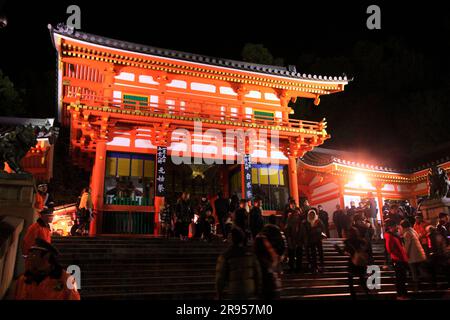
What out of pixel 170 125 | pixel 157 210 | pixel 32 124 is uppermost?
pixel 32 124

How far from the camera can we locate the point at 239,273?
443 cm

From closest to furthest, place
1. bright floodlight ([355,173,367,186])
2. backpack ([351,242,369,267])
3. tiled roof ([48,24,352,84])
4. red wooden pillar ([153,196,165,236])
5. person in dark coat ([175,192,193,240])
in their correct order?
backpack ([351,242,369,267]), person in dark coat ([175,192,193,240]), tiled roof ([48,24,352,84]), red wooden pillar ([153,196,165,236]), bright floodlight ([355,173,367,186])

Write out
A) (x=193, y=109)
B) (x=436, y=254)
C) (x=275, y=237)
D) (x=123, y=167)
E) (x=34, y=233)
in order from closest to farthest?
(x=275, y=237) < (x=34, y=233) < (x=436, y=254) < (x=123, y=167) < (x=193, y=109)

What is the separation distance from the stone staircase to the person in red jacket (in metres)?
0.30

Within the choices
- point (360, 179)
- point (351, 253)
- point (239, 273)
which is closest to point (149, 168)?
point (351, 253)

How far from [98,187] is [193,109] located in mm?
5705

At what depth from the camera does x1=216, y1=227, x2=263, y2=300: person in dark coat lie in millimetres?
4395

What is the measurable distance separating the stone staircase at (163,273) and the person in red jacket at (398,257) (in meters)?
0.30

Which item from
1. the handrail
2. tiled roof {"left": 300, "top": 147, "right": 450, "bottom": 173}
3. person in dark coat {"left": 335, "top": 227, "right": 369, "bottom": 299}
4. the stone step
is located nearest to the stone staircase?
the stone step

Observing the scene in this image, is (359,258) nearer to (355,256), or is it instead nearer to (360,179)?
(355,256)

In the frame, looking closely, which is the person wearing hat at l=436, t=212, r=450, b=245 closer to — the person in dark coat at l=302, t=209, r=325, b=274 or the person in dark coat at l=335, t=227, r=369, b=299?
the person in dark coat at l=302, t=209, r=325, b=274

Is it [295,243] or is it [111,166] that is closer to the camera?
[295,243]
